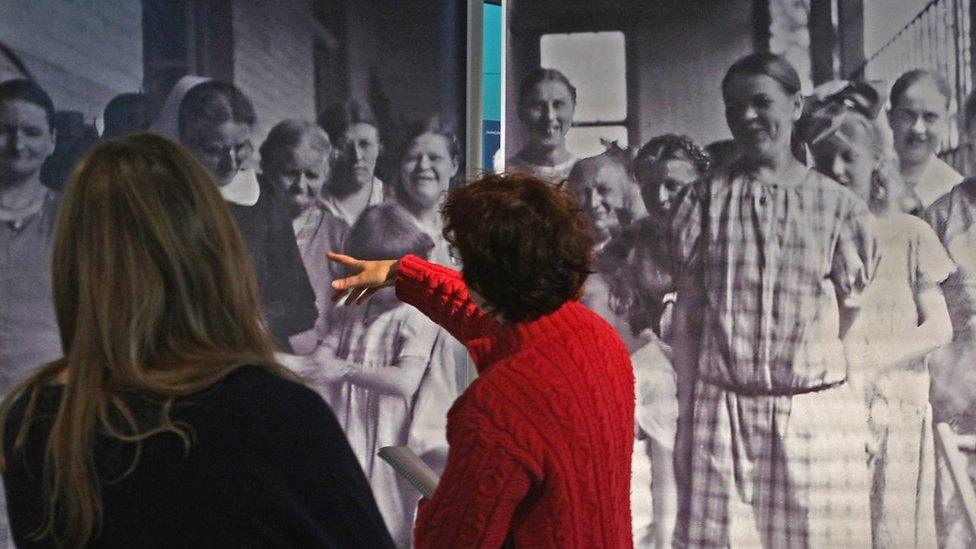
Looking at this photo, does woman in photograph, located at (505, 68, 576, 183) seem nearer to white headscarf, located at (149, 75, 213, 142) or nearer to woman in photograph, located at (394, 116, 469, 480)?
woman in photograph, located at (394, 116, 469, 480)

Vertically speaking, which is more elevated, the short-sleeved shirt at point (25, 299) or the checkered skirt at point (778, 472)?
the short-sleeved shirt at point (25, 299)

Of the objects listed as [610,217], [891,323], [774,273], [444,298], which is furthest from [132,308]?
[891,323]

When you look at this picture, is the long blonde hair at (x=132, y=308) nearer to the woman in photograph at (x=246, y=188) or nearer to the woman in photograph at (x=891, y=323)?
the woman in photograph at (x=246, y=188)

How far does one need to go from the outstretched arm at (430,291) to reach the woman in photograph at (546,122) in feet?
3.97

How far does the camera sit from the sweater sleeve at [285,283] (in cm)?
307

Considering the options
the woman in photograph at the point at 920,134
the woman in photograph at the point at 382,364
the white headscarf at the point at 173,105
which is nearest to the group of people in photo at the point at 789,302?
the woman in photograph at the point at 920,134

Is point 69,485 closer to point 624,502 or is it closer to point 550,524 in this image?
point 550,524

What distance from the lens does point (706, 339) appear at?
3105 millimetres

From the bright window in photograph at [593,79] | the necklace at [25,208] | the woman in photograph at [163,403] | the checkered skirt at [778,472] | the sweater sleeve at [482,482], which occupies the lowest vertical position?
the checkered skirt at [778,472]

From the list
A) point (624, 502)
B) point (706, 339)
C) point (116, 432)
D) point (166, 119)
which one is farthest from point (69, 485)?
point (706, 339)

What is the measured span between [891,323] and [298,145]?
5.97 ft

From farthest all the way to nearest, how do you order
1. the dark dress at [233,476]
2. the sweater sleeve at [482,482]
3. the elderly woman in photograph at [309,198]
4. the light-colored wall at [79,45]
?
1. the elderly woman in photograph at [309,198]
2. the light-colored wall at [79,45]
3. the sweater sleeve at [482,482]
4. the dark dress at [233,476]

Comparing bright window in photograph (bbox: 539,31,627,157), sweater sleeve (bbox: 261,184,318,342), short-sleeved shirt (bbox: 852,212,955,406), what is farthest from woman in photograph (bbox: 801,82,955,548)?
sweater sleeve (bbox: 261,184,318,342)

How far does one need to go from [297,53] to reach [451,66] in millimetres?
459
